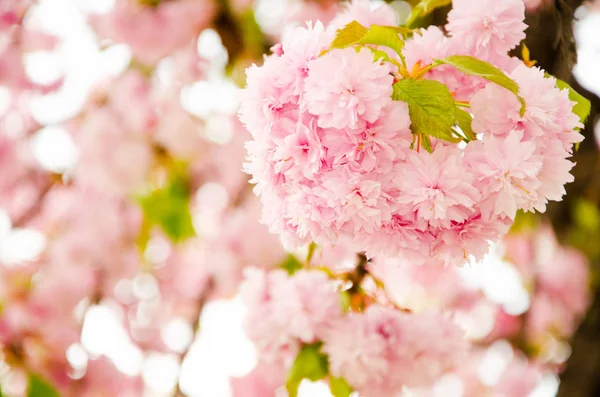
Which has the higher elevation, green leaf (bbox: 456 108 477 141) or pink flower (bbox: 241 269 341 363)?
green leaf (bbox: 456 108 477 141)

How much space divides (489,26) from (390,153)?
0.56 ft

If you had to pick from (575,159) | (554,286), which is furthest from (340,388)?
(554,286)

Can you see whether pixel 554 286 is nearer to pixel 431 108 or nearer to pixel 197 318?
pixel 197 318

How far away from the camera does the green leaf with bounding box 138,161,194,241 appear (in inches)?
74.2

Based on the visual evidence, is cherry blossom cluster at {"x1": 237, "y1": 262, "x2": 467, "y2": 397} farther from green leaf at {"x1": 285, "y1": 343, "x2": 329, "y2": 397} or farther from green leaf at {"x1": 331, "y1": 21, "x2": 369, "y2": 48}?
green leaf at {"x1": 331, "y1": 21, "x2": 369, "y2": 48}

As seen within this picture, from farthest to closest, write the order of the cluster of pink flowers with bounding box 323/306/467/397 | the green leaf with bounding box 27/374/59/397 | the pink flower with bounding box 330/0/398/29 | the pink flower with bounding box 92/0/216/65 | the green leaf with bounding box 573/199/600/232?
the green leaf with bounding box 573/199/600/232 → the pink flower with bounding box 92/0/216/65 → the green leaf with bounding box 27/374/59/397 → the cluster of pink flowers with bounding box 323/306/467/397 → the pink flower with bounding box 330/0/398/29

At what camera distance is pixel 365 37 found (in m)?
0.55

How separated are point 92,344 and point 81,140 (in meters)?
0.70

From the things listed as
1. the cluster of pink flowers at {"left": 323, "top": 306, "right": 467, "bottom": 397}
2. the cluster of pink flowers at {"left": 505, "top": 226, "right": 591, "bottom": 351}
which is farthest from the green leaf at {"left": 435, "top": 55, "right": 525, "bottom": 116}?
the cluster of pink flowers at {"left": 505, "top": 226, "right": 591, "bottom": 351}

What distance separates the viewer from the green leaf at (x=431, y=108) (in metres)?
0.53

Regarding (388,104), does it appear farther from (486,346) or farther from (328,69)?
(486,346)

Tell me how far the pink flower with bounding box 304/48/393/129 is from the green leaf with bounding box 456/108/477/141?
8 cm

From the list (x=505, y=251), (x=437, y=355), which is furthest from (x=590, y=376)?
(x=505, y=251)

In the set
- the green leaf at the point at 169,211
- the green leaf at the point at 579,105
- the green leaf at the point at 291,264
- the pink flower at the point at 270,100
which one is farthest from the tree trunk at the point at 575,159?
the green leaf at the point at 169,211
